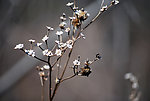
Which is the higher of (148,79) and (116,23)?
(116,23)

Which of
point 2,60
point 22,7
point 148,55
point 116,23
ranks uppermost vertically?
point 22,7

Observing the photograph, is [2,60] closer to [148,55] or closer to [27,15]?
[27,15]

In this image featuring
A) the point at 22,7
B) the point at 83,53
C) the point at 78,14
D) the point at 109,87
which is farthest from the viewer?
the point at 109,87

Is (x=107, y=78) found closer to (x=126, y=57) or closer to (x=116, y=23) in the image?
(x=126, y=57)

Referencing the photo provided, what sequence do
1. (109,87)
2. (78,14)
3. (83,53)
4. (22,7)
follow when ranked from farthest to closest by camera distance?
(109,87) → (83,53) → (22,7) → (78,14)

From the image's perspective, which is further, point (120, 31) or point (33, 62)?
point (120, 31)

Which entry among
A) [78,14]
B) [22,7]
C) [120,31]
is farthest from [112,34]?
[78,14]
